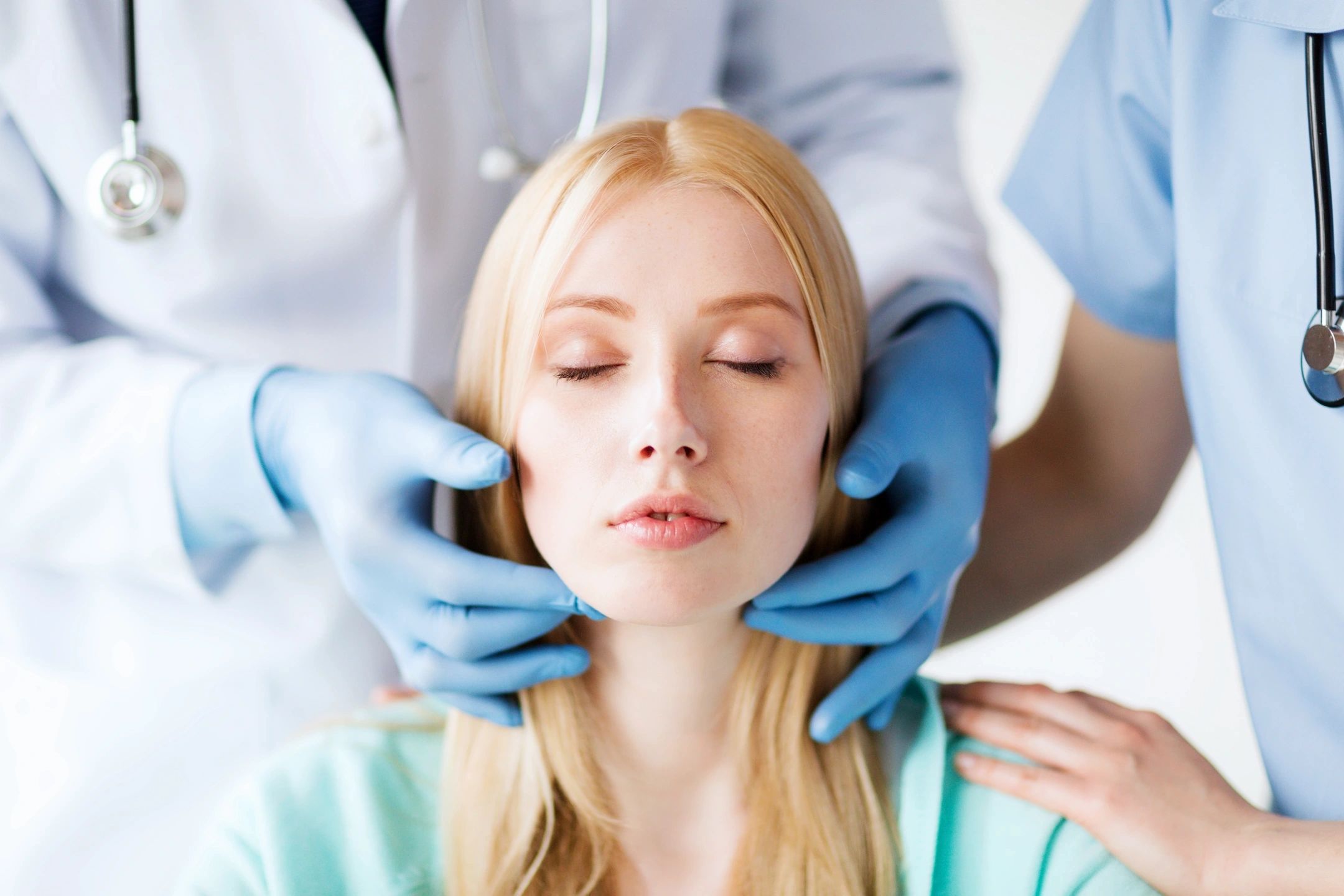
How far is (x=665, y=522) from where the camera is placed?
0.99 metres

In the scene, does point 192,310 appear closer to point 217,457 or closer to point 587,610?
point 217,457

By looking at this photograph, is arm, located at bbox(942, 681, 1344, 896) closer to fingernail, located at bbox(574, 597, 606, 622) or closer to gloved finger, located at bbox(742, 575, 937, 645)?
gloved finger, located at bbox(742, 575, 937, 645)

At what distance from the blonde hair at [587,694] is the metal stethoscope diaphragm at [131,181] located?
0.34m

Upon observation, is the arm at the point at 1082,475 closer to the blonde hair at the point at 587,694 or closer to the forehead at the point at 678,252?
the blonde hair at the point at 587,694

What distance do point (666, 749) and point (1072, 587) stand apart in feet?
6.19

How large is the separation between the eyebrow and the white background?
199 cm

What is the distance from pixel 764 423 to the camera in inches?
41.3

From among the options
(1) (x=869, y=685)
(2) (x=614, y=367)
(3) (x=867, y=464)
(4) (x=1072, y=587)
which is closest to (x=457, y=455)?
(2) (x=614, y=367)

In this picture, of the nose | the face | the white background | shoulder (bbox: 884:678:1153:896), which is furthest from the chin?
the white background

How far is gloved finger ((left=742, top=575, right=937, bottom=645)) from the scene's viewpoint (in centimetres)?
114

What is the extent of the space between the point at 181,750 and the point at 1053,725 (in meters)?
0.94

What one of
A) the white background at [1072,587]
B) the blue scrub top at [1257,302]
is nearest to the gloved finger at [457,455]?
the blue scrub top at [1257,302]

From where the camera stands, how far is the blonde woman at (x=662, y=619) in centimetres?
102

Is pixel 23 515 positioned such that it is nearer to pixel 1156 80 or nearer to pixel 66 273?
pixel 66 273
